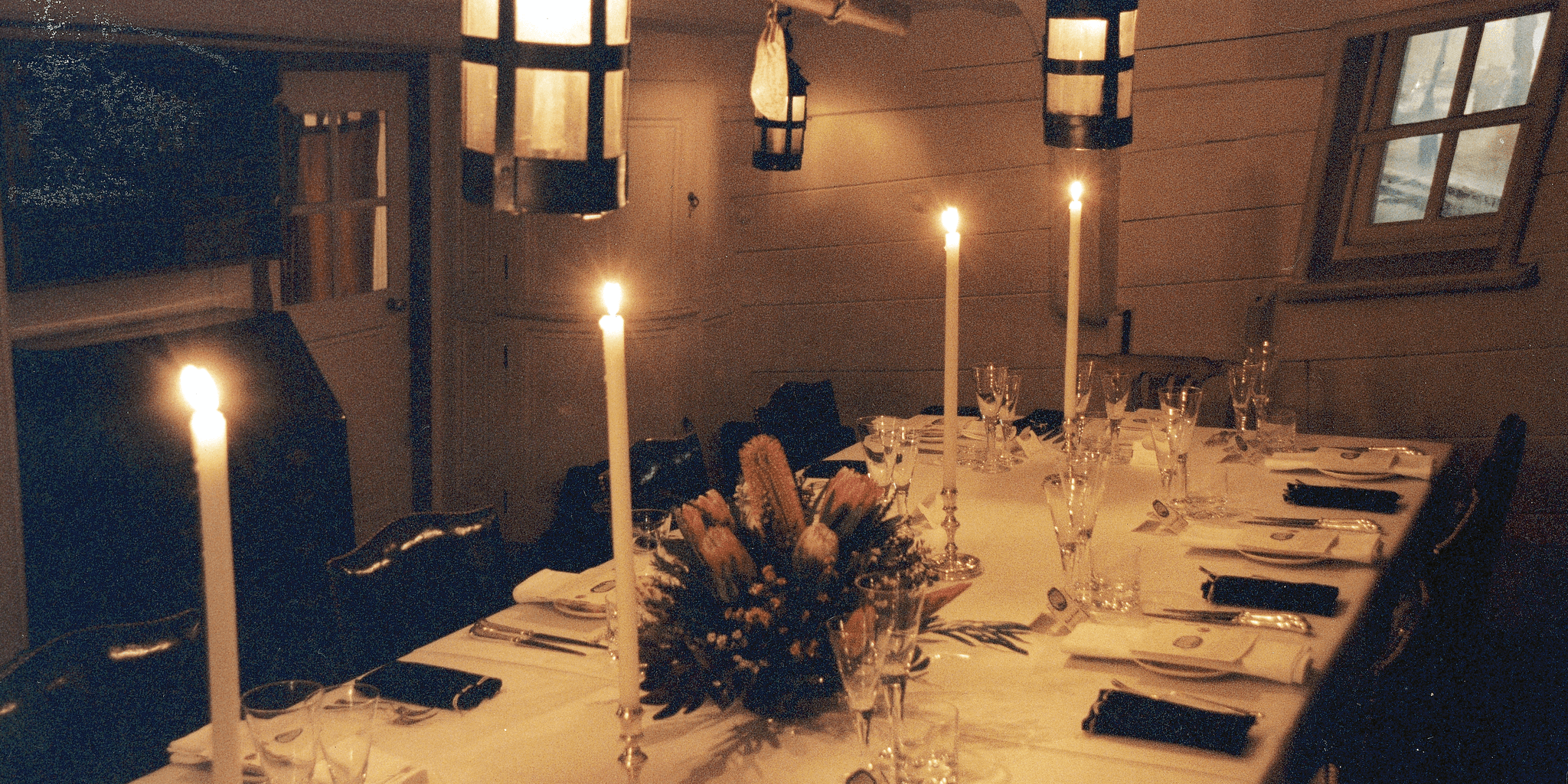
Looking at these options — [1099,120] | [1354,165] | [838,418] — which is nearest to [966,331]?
[838,418]

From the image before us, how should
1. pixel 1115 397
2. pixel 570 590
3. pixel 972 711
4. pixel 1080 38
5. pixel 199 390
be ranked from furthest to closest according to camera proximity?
pixel 1115 397 → pixel 1080 38 → pixel 570 590 → pixel 972 711 → pixel 199 390

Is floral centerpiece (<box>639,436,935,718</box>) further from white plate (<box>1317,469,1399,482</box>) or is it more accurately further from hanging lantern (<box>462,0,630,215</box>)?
white plate (<box>1317,469,1399,482</box>)

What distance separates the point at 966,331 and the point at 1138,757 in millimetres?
3880

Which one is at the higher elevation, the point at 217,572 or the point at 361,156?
the point at 361,156

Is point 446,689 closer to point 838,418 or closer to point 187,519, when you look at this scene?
point 187,519

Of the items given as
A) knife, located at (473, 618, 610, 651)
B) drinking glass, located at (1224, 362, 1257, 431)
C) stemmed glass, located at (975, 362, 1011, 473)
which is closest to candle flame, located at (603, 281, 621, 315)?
knife, located at (473, 618, 610, 651)

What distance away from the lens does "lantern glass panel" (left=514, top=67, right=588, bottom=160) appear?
1.34m

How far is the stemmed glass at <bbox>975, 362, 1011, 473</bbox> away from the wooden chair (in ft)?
3.00

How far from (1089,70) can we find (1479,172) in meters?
2.33

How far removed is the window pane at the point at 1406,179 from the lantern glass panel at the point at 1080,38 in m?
2.27

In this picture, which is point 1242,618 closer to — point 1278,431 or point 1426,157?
point 1278,431

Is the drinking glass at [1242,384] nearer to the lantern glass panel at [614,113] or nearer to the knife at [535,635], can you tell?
the knife at [535,635]

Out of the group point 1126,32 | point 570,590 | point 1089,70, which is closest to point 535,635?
point 570,590

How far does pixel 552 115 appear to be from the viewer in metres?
1.36
